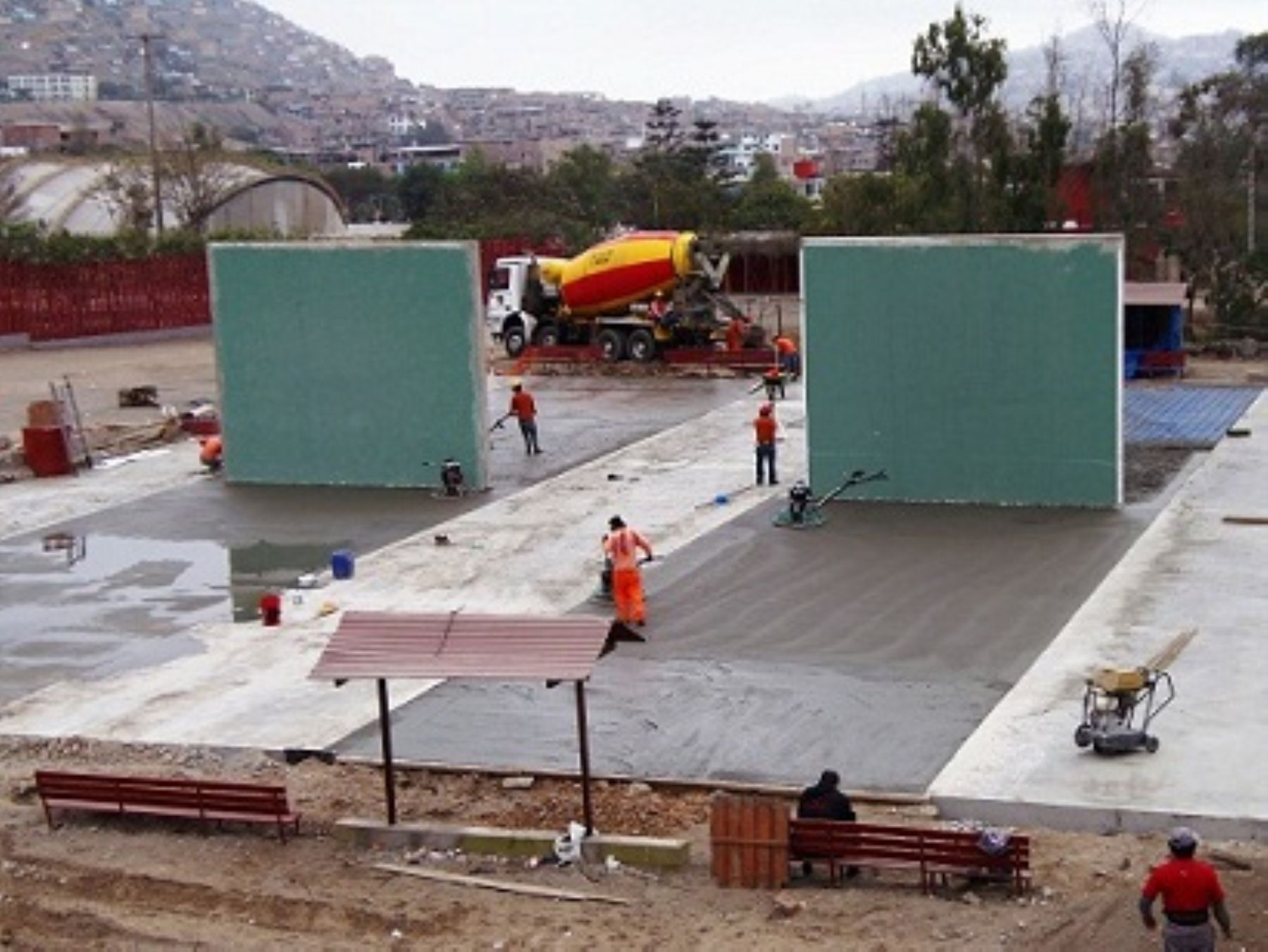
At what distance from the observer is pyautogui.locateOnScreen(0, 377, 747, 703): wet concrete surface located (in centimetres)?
2066

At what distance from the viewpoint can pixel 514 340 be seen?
4466cm

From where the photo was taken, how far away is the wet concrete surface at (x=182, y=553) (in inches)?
813

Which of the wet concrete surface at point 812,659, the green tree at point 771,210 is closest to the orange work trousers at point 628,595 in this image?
the wet concrete surface at point 812,659

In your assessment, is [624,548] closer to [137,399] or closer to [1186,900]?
[1186,900]

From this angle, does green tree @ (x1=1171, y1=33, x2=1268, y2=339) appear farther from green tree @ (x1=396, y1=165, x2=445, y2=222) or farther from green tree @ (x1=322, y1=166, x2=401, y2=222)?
green tree @ (x1=322, y1=166, x2=401, y2=222)

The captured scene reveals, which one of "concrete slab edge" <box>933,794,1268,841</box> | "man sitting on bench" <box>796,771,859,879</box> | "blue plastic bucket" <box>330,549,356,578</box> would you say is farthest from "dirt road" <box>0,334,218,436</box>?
"man sitting on bench" <box>796,771,859,879</box>

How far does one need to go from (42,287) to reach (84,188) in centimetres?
3322

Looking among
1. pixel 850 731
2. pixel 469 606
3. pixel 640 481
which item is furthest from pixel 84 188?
pixel 850 731

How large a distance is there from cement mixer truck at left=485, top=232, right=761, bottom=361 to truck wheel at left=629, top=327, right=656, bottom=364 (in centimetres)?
2

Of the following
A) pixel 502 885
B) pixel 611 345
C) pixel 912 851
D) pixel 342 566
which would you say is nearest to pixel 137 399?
pixel 611 345

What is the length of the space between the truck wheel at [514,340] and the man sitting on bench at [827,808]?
31411 mm

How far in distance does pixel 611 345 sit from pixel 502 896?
96.5 ft

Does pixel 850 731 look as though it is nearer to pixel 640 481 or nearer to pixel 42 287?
pixel 640 481

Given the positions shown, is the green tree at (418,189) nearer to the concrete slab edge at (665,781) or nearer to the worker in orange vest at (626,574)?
the worker in orange vest at (626,574)
